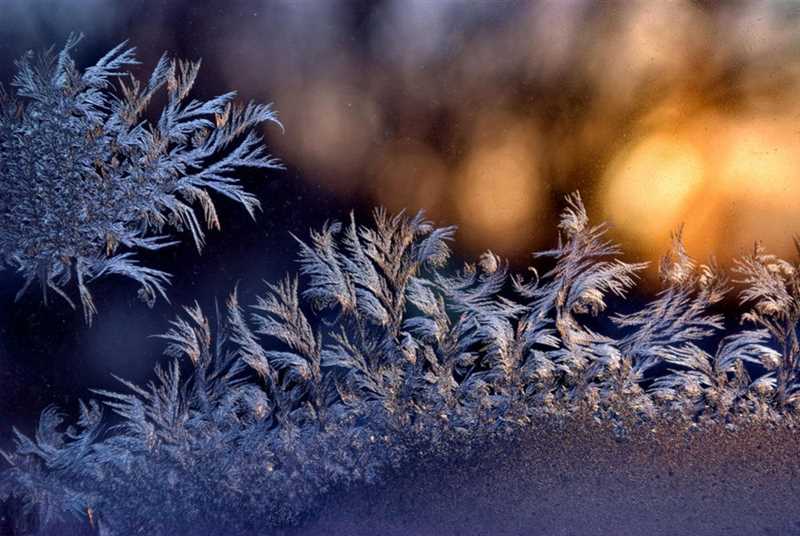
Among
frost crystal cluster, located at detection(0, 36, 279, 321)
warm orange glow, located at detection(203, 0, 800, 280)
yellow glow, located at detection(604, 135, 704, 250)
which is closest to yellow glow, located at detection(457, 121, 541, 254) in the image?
warm orange glow, located at detection(203, 0, 800, 280)

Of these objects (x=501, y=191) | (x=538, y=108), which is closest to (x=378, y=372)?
(x=501, y=191)

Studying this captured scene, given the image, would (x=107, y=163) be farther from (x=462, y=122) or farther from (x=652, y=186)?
(x=652, y=186)

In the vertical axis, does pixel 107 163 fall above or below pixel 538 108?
Answer: below

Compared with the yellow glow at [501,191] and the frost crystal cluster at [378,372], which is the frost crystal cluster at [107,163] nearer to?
the frost crystal cluster at [378,372]

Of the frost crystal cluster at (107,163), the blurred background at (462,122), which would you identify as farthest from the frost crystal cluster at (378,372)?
the frost crystal cluster at (107,163)

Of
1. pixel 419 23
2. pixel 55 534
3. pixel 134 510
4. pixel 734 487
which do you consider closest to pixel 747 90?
pixel 419 23

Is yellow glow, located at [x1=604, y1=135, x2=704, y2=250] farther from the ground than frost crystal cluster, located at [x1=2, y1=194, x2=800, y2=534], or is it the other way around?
yellow glow, located at [x1=604, y1=135, x2=704, y2=250]

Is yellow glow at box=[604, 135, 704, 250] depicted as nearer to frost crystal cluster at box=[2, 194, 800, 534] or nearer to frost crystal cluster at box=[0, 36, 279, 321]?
frost crystal cluster at box=[2, 194, 800, 534]
